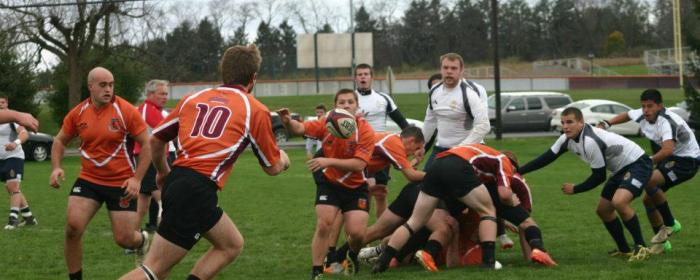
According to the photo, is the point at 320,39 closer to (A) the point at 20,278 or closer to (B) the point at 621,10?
(A) the point at 20,278

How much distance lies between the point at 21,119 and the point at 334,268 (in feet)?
11.5

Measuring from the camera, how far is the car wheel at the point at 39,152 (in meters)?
32.1

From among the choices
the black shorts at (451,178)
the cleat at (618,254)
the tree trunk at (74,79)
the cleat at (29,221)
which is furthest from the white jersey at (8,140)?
the tree trunk at (74,79)

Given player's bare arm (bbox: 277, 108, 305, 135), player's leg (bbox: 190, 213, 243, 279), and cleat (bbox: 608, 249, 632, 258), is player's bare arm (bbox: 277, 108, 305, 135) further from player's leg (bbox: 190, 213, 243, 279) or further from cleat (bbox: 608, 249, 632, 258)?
cleat (bbox: 608, 249, 632, 258)

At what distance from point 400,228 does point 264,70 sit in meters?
63.5

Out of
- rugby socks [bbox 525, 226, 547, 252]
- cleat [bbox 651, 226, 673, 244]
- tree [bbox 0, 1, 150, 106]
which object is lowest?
cleat [bbox 651, 226, 673, 244]

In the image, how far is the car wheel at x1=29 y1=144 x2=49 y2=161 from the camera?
32094 mm

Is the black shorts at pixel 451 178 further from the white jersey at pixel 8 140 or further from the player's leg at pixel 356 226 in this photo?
the white jersey at pixel 8 140

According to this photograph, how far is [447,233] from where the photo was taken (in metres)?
9.60

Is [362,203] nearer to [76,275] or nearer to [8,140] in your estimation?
[76,275]

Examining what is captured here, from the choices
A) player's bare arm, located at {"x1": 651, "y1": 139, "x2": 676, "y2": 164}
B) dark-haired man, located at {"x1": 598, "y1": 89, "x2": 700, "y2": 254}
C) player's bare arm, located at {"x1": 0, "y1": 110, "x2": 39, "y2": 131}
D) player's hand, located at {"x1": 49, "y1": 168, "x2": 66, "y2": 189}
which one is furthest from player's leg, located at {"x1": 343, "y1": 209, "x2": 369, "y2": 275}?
player's bare arm, located at {"x1": 651, "y1": 139, "x2": 676, "y2": 164}

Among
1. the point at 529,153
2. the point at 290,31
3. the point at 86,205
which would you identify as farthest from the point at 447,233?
the point at 290,31

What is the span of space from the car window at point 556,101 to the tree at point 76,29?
1722cm

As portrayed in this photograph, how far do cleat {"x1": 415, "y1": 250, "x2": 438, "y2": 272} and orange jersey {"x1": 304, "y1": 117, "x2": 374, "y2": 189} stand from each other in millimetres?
885
